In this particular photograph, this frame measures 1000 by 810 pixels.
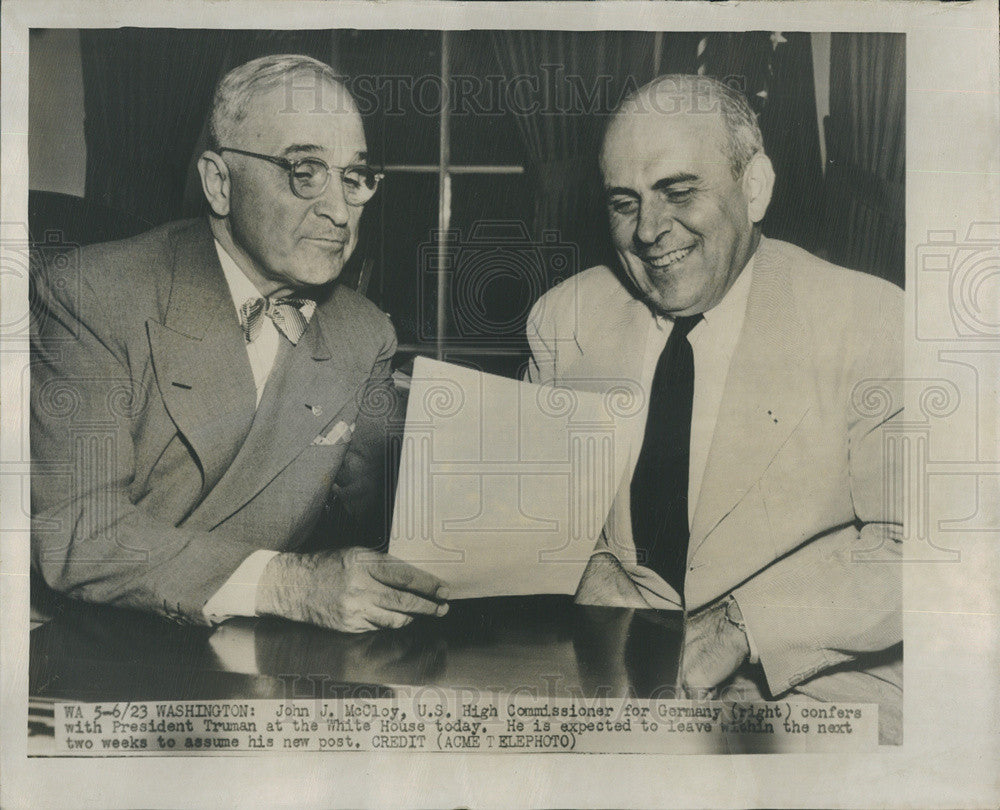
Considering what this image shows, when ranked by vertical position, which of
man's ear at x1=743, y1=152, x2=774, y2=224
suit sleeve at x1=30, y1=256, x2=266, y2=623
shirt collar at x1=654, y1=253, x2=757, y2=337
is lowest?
suit sleeve at x1=30, y1=256, x2=266, y2=623

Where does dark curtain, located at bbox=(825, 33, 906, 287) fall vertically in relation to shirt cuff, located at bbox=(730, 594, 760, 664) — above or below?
above

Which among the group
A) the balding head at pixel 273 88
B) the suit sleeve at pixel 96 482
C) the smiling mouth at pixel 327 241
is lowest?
the suit sleeve at pixel 96 482

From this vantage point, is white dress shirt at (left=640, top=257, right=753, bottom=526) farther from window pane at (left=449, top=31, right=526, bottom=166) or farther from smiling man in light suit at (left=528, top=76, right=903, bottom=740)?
window pane at (left=449, top=31, right=526, bottom=166)

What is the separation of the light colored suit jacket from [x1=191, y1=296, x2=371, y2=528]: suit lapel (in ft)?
1.79

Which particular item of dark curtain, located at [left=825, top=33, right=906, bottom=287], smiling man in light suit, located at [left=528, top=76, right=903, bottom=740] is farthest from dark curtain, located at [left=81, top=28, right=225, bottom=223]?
dark curtain, located at [left=825, top=33, right=906, bottom=287]

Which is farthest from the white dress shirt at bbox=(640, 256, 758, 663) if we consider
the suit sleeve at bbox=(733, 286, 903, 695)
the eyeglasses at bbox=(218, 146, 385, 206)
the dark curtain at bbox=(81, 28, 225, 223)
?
the dark curtain at bbox=(81, 28, 225, 223)

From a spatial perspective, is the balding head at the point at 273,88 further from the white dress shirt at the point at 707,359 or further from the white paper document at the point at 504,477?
the white dress shirt at the point at 707,359

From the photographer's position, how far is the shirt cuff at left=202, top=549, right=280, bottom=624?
2.24m

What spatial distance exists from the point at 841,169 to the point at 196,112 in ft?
6.02

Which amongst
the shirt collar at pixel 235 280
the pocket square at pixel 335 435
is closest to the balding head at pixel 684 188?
the pocket square at pixel 335 435

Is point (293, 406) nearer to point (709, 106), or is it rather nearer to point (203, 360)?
point (203, 360)

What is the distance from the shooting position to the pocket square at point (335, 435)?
2.26 meters

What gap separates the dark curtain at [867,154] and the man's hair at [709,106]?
23 centimetres

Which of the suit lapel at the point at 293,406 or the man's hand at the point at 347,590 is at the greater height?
the suit lapel at the point at 293,406
